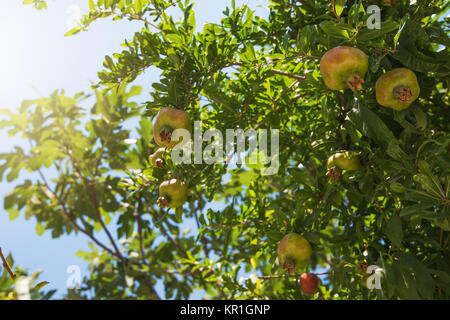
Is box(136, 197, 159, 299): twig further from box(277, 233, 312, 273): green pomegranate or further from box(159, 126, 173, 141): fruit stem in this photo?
box(277, 233, 312, 273): green pomegranate

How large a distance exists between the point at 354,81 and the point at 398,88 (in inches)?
7.3

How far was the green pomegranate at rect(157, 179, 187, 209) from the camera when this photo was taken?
192 cm

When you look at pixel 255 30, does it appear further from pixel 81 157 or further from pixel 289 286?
pixel 81 157

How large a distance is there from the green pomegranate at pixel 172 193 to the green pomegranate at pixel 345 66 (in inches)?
36.5

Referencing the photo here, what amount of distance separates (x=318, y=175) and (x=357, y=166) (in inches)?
10.6

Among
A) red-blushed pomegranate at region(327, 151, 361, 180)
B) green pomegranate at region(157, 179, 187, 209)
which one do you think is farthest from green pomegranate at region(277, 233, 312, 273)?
green pomegranate at region(157, 179, 187, 209)

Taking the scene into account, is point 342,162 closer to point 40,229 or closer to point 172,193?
point 172,193

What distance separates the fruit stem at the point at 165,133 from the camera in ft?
5.89

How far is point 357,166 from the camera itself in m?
1.80

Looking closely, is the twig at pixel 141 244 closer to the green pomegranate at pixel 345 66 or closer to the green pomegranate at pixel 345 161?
the green pomegranate at pixel 345 161

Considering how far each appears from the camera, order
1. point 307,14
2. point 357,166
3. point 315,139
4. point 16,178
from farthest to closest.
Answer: point 16,178 → point 307,14 → point 315,139 → point 357,166

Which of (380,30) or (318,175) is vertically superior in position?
(380,30)

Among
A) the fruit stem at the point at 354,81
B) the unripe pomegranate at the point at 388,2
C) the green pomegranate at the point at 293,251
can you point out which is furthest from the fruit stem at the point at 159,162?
the unripe pomegranate at the point at 388,2
